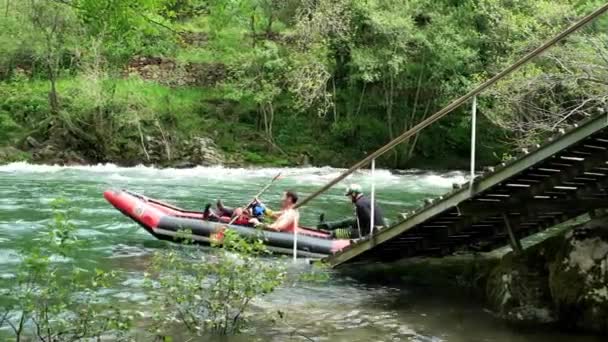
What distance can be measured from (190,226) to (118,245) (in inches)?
50.5

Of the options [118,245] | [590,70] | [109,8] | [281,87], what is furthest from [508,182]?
[281,87]

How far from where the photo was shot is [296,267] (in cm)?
992

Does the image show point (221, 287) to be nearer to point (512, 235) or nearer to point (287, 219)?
point (512, 235)

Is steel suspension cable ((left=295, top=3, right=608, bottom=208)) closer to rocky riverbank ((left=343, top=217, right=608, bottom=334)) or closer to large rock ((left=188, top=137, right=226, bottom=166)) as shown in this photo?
rocky riverbank ((left=343, top=217, right=608, bottom=334))

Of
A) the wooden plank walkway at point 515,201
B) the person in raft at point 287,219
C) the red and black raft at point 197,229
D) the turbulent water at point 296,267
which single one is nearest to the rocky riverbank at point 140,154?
the turbulent water at point 296,267

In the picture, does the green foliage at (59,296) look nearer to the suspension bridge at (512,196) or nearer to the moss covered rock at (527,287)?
the suspension bridge at (512,196)

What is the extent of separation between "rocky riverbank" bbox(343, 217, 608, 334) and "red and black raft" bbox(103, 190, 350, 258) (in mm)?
2998

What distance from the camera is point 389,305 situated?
7.89 m

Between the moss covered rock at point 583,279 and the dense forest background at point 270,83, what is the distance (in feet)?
55.4

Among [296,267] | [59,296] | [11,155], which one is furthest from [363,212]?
[11,155]

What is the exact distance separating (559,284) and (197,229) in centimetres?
604

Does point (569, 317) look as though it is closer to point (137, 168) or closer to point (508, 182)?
point (508, 182)

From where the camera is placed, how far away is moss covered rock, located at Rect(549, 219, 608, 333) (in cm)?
649

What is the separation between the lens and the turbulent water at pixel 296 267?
22.0 feet
